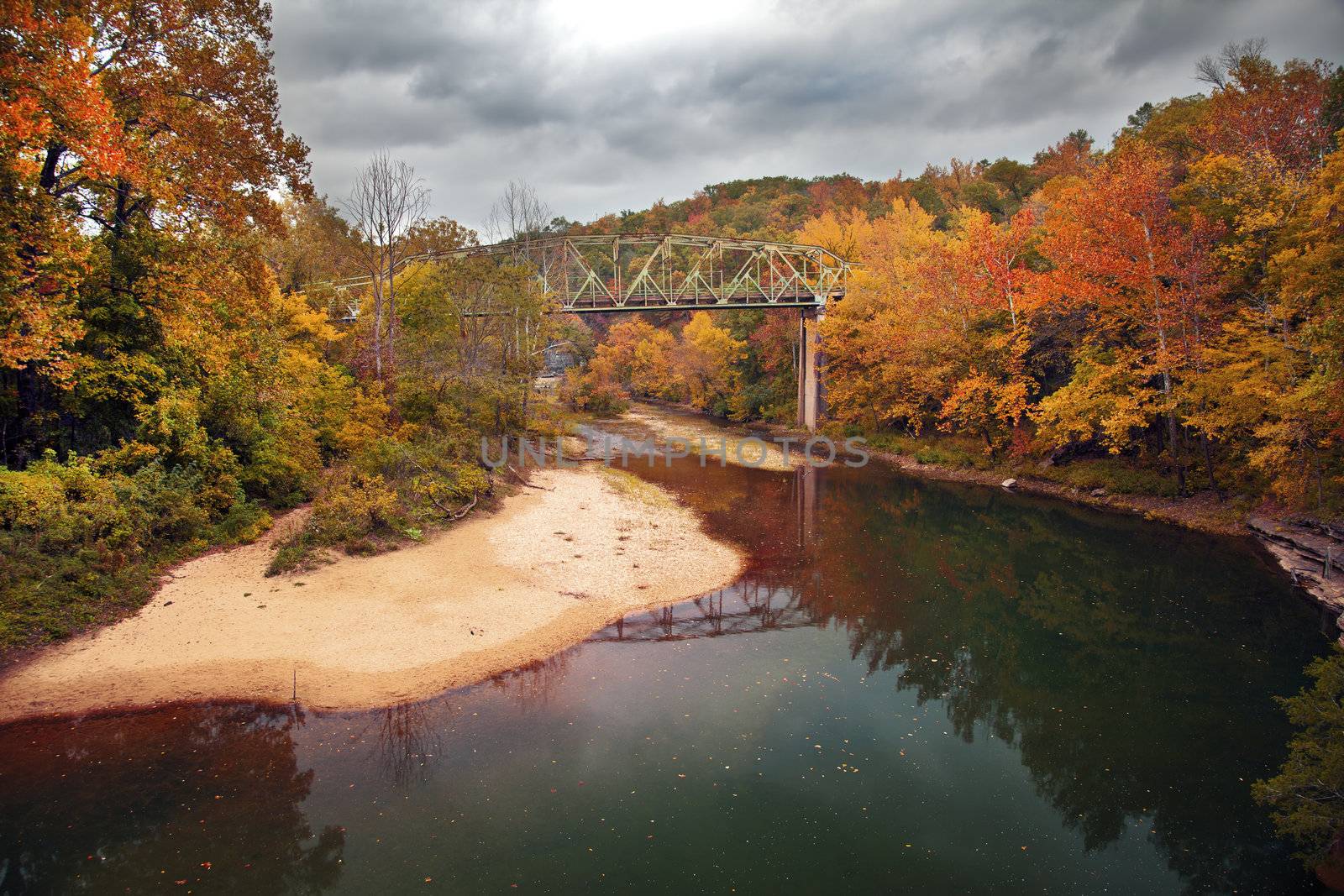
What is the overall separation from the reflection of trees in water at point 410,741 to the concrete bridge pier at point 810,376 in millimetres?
39685

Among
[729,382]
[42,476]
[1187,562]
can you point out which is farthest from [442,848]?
[729,382]

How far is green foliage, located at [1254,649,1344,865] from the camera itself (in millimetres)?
7727

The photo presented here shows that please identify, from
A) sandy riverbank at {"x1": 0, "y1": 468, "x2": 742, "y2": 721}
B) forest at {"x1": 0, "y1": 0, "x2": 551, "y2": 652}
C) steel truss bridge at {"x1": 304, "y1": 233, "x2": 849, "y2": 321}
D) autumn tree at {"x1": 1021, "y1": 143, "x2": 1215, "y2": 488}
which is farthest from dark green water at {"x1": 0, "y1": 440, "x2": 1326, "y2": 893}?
steel truss bridge at {"x1": 304, "y1": 233, "x2": 849, "y2": 321}

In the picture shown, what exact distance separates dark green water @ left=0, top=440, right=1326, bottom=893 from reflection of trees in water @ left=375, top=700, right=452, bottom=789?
0.05 metres

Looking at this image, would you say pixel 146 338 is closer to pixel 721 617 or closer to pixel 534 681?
pixel 534 681

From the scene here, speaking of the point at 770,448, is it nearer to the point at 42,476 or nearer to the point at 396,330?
the point at 396,330

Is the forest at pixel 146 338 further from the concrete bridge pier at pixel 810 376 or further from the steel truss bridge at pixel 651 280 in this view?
the concrete bridge pier at pixel 810 376

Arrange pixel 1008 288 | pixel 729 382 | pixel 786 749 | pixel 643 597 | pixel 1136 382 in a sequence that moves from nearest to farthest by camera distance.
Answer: pixel 786 749 < pixel 643 597 < pixel 1136 382 < pixel 1008 288 < pixel 729 382

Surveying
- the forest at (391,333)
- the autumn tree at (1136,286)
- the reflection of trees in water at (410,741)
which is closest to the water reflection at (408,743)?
the reflection of trees in water at (410,741)

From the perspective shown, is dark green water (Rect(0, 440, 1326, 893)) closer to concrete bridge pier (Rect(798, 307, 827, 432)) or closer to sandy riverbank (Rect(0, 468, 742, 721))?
sandy riverbank (Rect(0, 468, 742, 721))

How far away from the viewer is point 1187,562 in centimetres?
2005

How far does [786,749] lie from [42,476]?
16.4 m

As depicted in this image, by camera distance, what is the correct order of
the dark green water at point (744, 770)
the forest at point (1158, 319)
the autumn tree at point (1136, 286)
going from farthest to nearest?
the autumn tree at point (1136, 286)
the forest at point (1158, 319)
the dark green water at point (744, 770)

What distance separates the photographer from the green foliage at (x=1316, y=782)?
7.73 metres
